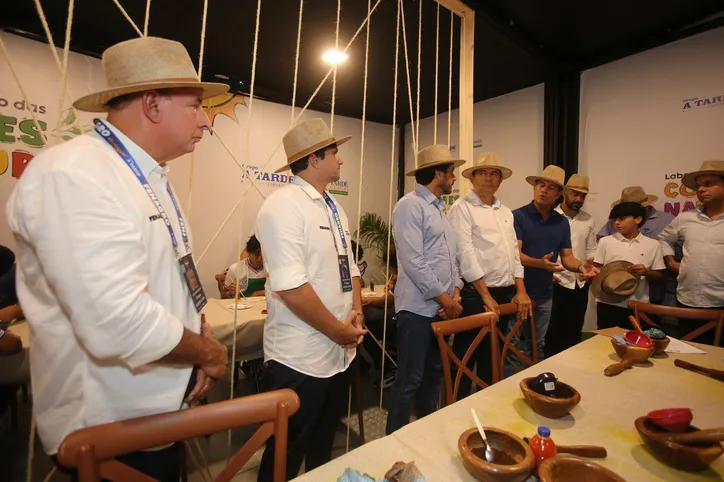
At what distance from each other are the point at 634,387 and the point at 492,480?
87 cm

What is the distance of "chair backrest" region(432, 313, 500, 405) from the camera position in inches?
→ 58.1

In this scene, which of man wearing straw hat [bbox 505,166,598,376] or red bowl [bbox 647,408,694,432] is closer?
red bowl [bbox 647,408,694,432]

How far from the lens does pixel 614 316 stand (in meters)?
3.17

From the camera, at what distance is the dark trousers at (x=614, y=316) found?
3.13 m

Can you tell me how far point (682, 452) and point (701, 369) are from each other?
0.83 metres

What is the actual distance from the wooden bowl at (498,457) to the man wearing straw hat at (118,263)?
67 centimetres

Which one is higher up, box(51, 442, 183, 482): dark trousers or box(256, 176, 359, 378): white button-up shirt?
box(256, 176, 359, 378): white button-up shirt

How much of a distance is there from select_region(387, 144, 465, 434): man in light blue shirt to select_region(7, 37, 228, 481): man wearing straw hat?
1.23m

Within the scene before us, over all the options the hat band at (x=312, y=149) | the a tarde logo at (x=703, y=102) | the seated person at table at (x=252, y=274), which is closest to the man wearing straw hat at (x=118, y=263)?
the hat band at (x=312, y=149)

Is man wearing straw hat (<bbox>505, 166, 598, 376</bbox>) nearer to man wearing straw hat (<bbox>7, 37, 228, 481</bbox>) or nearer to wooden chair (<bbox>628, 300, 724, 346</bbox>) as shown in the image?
wooden chair (<bbox>628, 300, 724, 346</bbox>)

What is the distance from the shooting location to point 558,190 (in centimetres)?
288

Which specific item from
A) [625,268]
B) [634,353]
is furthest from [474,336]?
[625,268]

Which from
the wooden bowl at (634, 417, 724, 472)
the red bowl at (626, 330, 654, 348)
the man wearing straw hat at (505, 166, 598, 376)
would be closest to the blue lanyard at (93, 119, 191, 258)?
the wooden bowl at (634, 417, 724, 472)

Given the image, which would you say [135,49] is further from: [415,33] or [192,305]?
[415,33]
